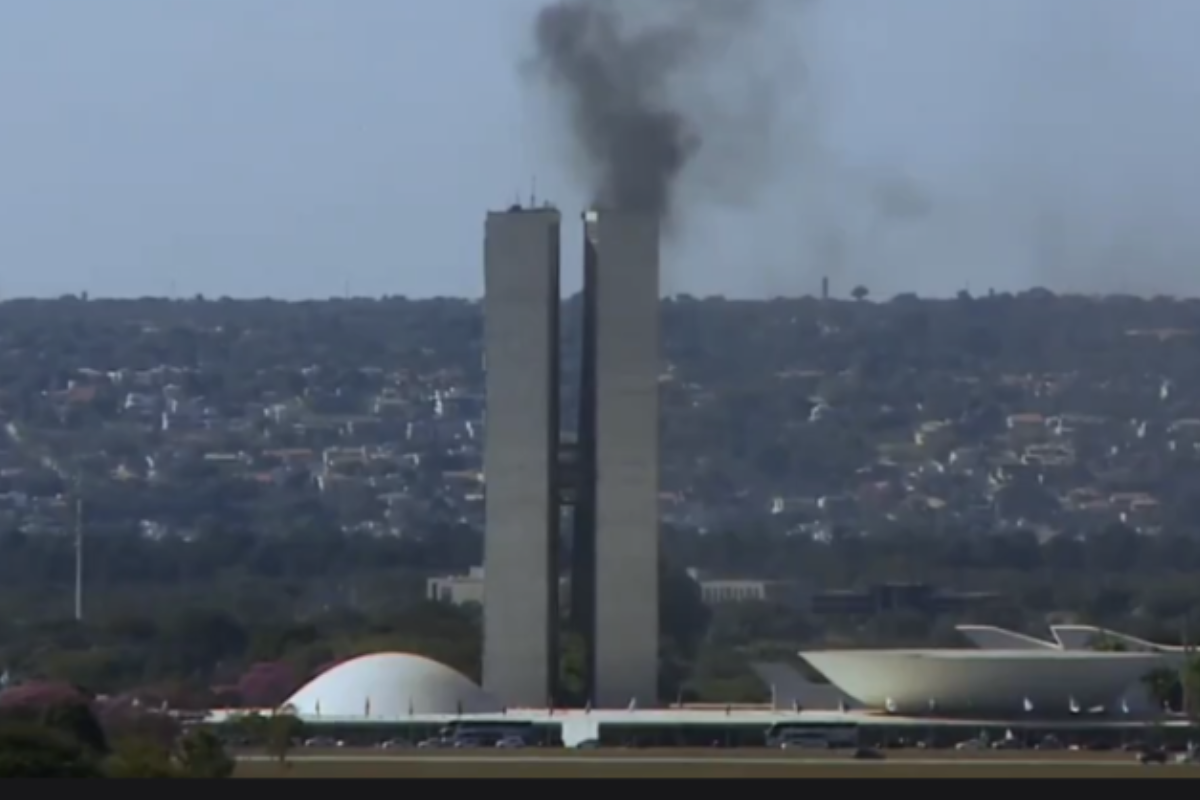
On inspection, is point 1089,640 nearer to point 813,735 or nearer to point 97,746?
point 813,735

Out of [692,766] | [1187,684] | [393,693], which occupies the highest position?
[1187,684]

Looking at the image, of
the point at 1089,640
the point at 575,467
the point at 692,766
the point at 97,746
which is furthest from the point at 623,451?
the point at 97,746

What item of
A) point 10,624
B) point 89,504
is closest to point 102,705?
point 10,624

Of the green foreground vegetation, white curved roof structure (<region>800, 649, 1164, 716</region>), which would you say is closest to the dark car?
A: white curved roof structure (<region>800, 649, 1164, 716</region>)

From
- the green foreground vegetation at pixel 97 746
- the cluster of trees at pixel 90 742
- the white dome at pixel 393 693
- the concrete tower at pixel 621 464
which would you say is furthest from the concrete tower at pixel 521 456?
the green foreground vegetation at pixel 97 746

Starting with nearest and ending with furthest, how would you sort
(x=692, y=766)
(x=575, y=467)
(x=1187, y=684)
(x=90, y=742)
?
(x=90, y=742) → (x=692, y=766) → (x=1187, y=684) → (x=575, y=467)

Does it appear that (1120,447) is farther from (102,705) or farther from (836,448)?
(102,705)
